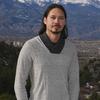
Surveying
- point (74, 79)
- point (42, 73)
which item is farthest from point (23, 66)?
point (74, 79)

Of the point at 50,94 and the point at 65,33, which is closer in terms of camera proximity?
the point at 50,94

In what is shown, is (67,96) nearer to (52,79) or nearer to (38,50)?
(52,79)

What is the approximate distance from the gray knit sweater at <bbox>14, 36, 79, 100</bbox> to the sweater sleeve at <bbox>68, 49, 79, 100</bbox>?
35mm

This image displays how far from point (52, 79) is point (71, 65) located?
0.23m

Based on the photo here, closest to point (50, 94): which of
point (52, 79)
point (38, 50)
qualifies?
point (52, 79)

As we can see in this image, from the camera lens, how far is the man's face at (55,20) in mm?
3939

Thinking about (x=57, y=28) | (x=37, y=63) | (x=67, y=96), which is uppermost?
(x=57, y=28)

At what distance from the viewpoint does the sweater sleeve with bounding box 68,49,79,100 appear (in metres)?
3.95

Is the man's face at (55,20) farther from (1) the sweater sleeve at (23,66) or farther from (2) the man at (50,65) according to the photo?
(1) the sweater sleeve at (23,66)

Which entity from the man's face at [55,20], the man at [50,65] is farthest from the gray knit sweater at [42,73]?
the man's face at [55,20]

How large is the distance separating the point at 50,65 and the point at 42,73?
92 mm

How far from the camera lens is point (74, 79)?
400cm

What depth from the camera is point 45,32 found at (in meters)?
4.03

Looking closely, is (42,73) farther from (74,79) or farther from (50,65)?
(74,79)
